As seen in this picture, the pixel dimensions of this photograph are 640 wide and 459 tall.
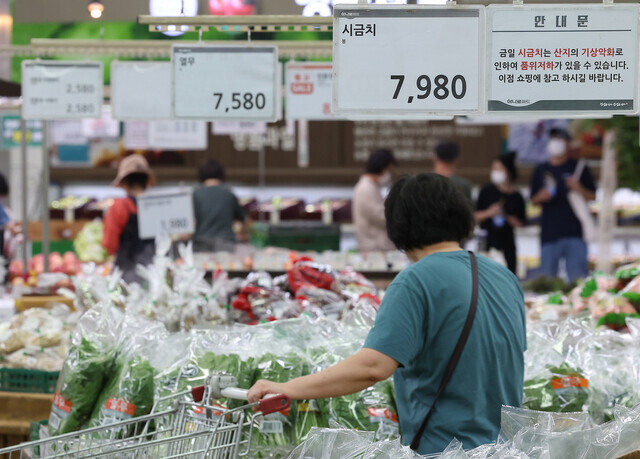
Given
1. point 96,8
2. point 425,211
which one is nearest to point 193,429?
point 425,211

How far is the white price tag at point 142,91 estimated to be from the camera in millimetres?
4668

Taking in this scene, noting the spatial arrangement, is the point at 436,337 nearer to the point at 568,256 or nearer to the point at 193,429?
the point at 193,429

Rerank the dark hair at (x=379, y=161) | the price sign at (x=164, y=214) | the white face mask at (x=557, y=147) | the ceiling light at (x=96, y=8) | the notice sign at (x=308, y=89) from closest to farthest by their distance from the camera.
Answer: the ceiling light at (x=96, y=8) < the notice sign at (x=308, y=89) < the price sign at (x=164, y=214) < the dark hair at (x=379, y=161) < the white face mask at (x=557, y=147)

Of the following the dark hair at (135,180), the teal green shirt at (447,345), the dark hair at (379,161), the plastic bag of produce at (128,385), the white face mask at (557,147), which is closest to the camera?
the teal green shirt at (447,345)

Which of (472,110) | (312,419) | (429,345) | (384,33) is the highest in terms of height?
(384,33)

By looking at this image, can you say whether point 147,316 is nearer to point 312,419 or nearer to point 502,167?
point 312,419

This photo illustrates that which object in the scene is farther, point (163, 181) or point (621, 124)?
point (163, 181)

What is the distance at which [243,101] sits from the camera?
3.86 m

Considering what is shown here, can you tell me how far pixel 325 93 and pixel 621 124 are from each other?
2.90 meters

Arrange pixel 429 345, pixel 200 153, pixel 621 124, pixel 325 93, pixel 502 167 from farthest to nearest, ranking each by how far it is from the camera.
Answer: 1. pixel 200 153
2. pixel 502 167
3. pixel 621 124
4. pixel 325 93
5. pixel 429 345

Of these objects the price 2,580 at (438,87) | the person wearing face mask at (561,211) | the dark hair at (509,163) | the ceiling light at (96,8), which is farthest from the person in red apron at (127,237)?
the price 2,580 at (438,87)

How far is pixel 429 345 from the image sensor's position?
8.39 ft

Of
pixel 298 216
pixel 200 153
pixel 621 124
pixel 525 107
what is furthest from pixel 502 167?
pixel 525 107

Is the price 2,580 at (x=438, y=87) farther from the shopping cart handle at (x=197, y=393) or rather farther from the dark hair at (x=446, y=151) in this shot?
the dark hair at (x=446, y=151)
